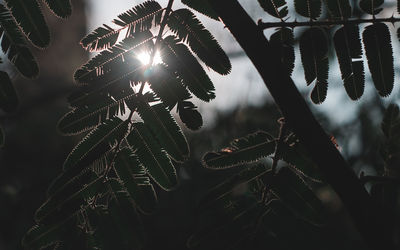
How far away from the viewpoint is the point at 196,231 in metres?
1.46

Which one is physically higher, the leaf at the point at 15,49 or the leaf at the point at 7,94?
the leaf at the point at 15,49

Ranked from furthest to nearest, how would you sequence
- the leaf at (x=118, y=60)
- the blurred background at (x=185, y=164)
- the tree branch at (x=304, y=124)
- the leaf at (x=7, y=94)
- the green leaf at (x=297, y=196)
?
the blurred background at (x=185, y=164)
the green leaf at (x=297, y=196)
the leaf at (x=118, y=60)
the leaf at (x=7, y=94)
the tree branch at (x=304, y=124)

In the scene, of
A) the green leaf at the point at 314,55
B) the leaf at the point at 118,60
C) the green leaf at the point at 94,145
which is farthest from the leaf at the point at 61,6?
the green leaf at the point at 314,55

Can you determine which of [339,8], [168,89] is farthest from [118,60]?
[339,8]

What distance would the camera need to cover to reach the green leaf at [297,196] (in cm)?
142

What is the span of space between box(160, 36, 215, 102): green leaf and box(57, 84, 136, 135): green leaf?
0.19 metres

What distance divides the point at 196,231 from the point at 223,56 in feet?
2.23

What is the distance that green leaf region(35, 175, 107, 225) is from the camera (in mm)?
1274

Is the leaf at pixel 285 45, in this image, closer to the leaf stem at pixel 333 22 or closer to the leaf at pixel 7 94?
the leaf stem at pixel 333 22

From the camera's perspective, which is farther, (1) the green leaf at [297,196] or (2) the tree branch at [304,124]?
(1) the green leaf at [297,196]

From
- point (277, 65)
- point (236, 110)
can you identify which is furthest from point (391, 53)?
point (236, 110)

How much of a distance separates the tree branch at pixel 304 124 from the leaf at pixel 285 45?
262 mm

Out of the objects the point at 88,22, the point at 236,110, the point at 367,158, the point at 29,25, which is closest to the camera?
the point at 29,25

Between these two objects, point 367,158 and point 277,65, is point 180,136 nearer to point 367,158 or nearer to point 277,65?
point 277,65
